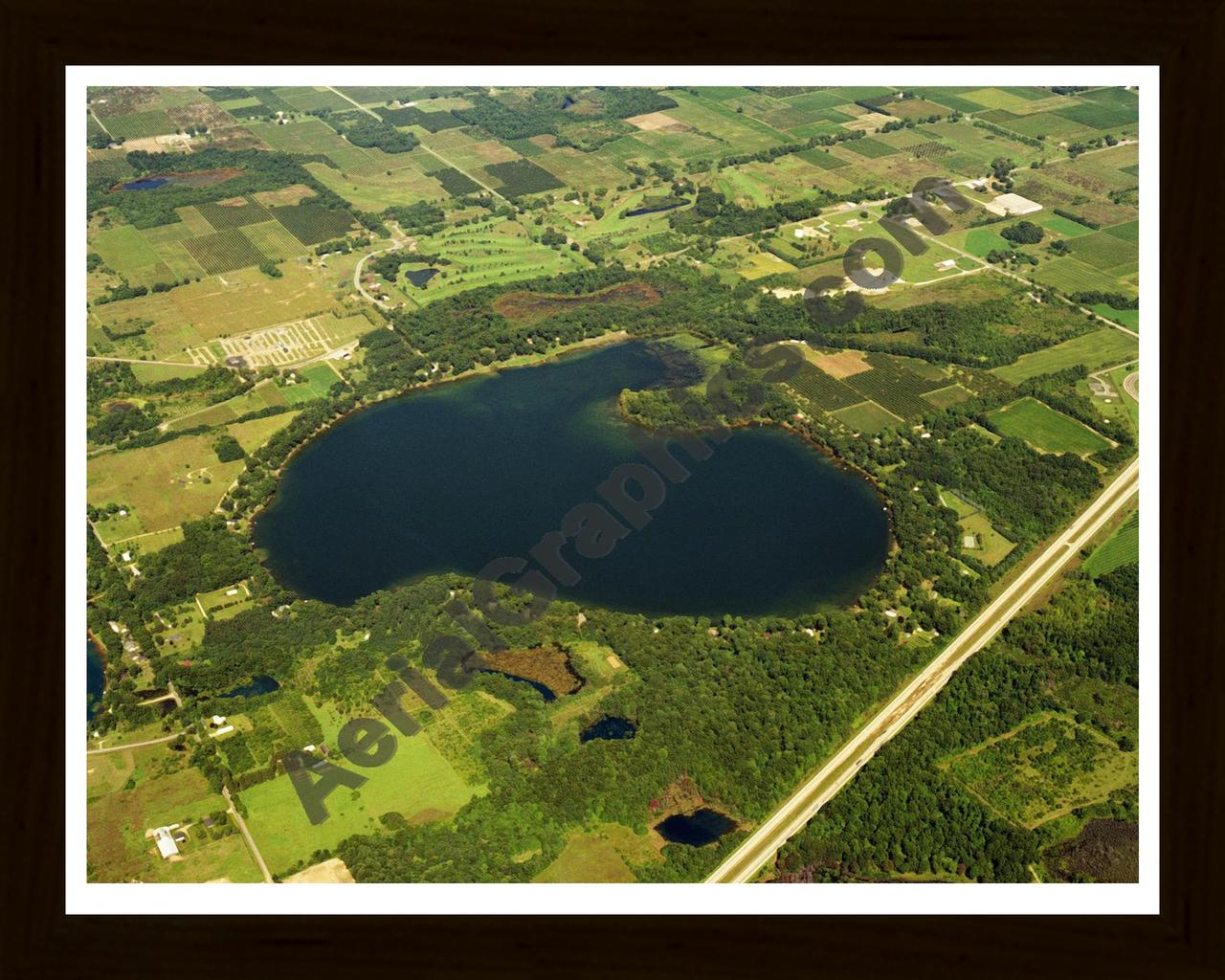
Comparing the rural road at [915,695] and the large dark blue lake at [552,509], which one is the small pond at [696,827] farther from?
the large dark blue lake at [552,509]

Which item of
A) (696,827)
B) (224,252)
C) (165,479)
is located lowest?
(696,827)

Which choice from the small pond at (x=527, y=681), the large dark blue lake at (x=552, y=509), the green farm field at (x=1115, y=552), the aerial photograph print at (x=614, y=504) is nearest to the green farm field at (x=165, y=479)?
the aerial photograph print at (x=614, y=504)

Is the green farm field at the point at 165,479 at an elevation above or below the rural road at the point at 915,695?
above

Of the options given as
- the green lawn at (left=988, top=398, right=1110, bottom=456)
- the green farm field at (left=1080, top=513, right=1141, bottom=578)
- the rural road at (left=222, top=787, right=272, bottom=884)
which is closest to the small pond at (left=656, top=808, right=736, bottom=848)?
the rural road at (left=222, top=787, right=272, bottom=884)

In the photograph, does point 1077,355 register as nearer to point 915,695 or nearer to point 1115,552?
point 1115,552

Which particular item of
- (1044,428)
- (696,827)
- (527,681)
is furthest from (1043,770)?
(1044,428)
